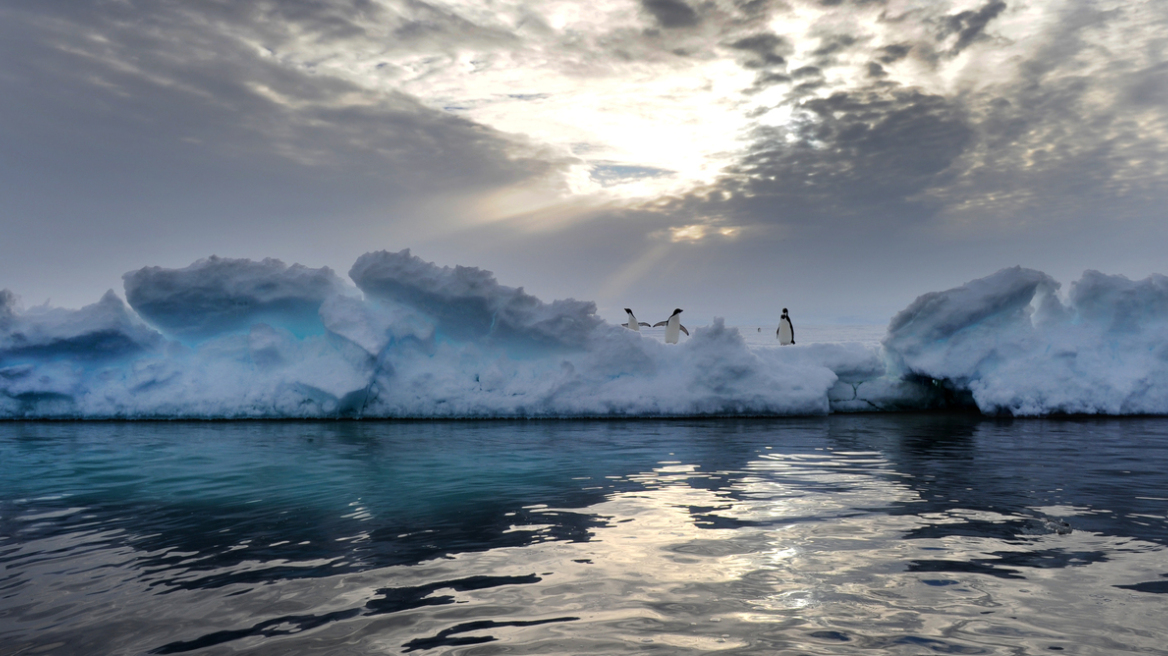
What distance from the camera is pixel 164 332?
707 inches

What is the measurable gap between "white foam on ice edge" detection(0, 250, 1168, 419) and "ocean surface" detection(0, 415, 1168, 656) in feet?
20.6

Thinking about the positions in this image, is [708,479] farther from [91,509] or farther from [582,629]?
[91,509]

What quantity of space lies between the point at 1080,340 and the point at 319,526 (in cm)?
1742

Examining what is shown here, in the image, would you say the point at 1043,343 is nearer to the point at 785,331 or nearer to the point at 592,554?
the point at 785,331

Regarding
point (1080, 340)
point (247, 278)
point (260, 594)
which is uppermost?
point (247, 278)

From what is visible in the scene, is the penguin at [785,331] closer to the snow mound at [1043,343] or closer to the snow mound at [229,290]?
the snow mound at [1043,343]

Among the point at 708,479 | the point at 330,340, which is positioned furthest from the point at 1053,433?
the point at 330,340

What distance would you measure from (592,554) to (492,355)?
12587mm

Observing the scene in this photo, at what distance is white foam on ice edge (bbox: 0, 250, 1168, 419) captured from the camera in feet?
51.5

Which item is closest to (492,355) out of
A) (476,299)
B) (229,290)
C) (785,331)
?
(476,299)

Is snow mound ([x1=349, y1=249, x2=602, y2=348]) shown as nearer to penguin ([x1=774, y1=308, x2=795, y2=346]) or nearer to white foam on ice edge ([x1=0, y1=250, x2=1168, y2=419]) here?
white foam on ice edge ([x1=0, y1=250, x2=1168, y2=419])

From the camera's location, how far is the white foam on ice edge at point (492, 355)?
15703mm

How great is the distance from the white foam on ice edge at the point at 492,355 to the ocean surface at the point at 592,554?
20.6ft

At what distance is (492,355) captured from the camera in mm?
16922
